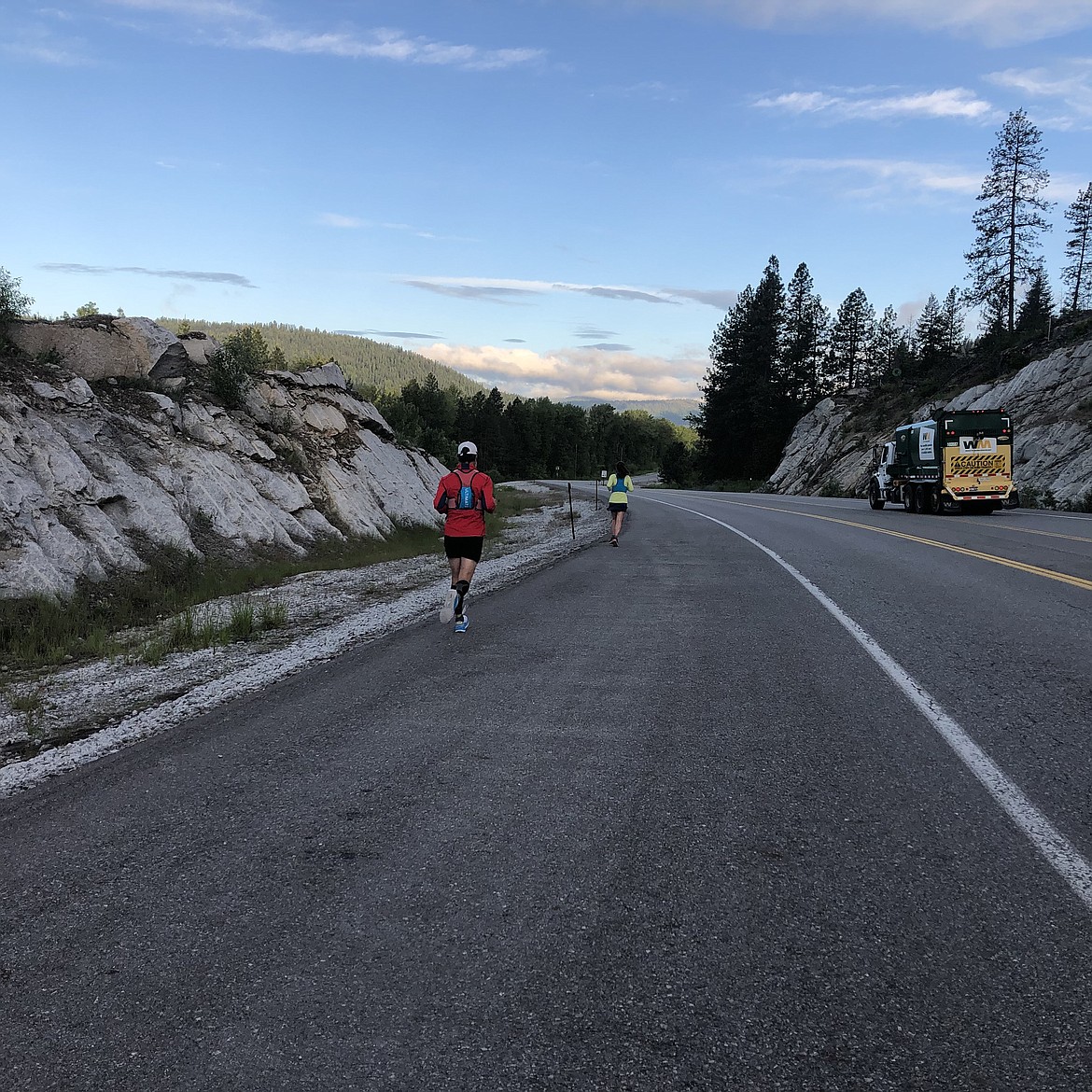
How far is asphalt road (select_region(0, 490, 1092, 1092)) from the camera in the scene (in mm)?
2348

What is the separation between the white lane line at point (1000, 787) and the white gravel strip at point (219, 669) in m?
4.89

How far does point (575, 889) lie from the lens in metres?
3.23

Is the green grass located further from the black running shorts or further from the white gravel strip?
the black running shorts

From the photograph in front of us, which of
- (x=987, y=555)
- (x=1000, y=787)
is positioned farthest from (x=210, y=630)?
(x=987, y=555)

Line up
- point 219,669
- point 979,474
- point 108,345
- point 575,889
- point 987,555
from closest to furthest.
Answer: point 575,889 < point 219,669 < point 987,555 < point 108,345 < point 979,474

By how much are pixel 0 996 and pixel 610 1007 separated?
2.00 metres

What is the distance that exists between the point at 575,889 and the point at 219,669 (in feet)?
16.2

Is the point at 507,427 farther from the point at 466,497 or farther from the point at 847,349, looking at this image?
the point at 466,497

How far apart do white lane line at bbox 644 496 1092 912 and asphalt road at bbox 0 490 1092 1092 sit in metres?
0.02

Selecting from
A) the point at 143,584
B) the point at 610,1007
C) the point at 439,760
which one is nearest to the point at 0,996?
the point at 610,1007

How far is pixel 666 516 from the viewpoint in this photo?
1118 inches

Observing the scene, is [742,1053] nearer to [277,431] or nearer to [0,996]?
[0,996]

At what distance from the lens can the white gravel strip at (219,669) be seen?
17.1 ft

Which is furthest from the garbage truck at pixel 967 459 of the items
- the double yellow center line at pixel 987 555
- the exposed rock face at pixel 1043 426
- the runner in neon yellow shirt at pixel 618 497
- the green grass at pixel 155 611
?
the green grass at pixel 155 611
